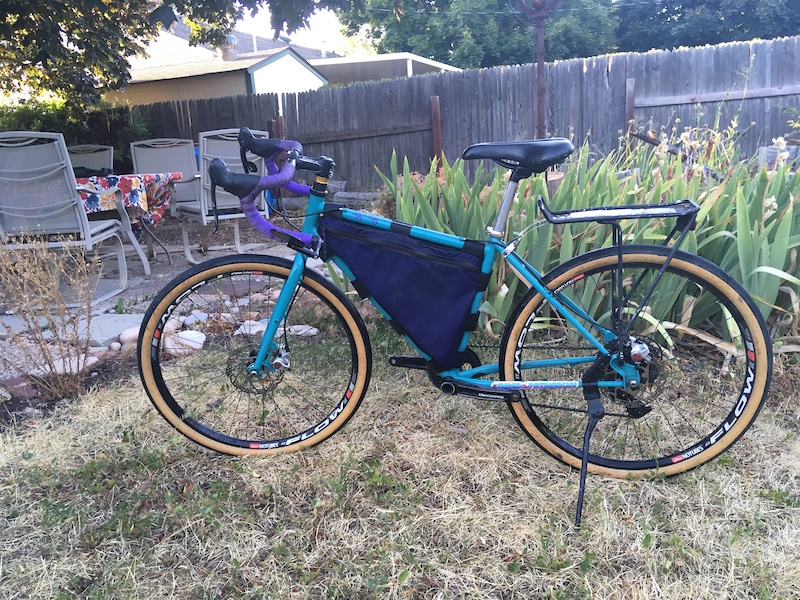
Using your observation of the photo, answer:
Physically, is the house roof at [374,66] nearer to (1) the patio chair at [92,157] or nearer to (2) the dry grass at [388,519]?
(1) the patio chair at [92,157]

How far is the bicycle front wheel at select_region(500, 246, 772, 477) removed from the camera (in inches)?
68.3

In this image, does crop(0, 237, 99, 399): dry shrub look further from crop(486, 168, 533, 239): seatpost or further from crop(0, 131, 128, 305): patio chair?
crop(486, 168, 533, 239): seatpost

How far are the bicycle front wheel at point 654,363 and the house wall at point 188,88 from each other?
14.7 meters

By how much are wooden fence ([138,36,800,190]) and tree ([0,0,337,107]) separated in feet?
5.28

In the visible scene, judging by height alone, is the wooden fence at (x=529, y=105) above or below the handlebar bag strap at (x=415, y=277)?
above

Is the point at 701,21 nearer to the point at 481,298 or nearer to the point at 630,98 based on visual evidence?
the point at 630,98

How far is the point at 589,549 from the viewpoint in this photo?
1593mm

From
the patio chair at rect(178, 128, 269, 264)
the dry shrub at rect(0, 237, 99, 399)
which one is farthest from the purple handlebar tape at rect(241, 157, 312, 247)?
the patio chair at rect(178, 128, 269, 264)

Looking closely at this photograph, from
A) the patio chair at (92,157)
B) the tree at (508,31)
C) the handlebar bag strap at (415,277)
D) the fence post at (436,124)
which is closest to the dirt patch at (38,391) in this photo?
the handlebar bag strap at (415,277)

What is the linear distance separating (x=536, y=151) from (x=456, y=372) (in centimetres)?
77

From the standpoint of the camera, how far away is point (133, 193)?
449 centimetres

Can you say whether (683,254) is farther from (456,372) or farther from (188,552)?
(188,552)

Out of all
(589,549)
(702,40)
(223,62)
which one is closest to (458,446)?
(589,549)

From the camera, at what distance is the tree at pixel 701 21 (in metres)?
21.3
